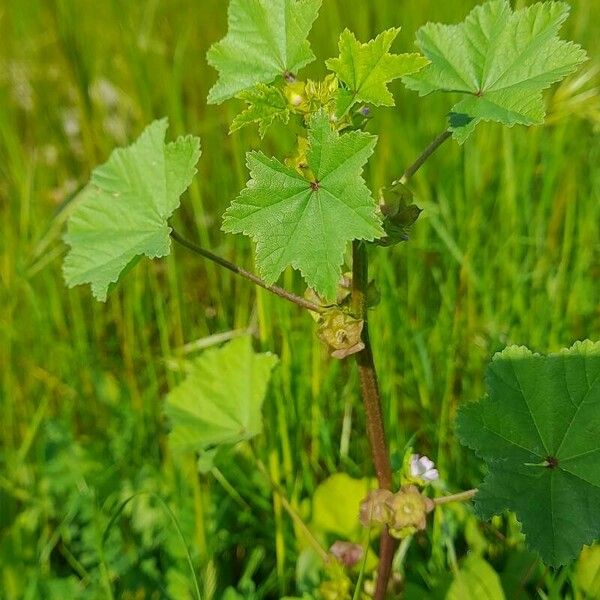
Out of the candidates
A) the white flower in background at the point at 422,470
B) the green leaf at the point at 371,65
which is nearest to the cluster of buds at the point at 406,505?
the white flower in background at the point at 422,470

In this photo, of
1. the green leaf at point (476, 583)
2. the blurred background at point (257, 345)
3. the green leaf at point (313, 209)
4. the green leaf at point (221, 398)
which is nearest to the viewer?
the green leaf at point (313, 209)

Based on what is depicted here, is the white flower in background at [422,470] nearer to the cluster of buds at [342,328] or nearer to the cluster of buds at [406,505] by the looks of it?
the cluster of buds at [406,505]

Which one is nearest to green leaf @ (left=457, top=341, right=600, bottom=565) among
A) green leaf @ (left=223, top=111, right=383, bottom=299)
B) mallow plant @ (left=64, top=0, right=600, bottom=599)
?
mallow plant @ (left=64, top=0, right=600, bottom=599)

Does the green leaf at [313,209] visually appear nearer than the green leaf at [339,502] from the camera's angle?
Yes

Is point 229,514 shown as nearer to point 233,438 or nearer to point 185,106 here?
point 233,438

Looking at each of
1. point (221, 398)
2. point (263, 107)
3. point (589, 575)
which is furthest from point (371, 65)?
point (589, 575)

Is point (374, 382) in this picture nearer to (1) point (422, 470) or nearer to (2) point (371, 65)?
(1) point (422, 470)

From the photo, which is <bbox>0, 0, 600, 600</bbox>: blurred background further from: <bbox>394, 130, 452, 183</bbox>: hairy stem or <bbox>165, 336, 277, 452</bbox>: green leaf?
<bbox>394, 130, 452, 183</bbox>: hairy stem

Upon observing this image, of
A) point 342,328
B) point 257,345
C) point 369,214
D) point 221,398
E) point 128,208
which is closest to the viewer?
point 369,214
